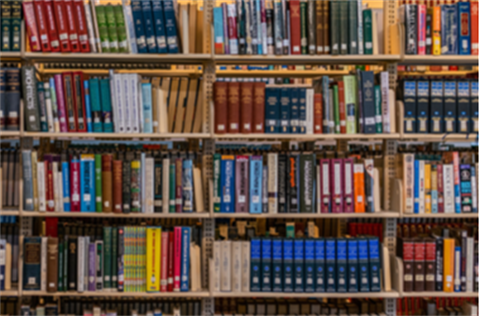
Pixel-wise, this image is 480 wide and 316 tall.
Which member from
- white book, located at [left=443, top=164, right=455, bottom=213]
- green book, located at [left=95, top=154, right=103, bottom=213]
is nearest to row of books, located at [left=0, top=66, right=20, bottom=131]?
green book, located at [left=95, top=154, right=103, bottom=213]

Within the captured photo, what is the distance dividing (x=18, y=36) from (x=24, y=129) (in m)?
0.50

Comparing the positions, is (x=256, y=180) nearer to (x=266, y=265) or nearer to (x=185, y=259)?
(x=266, y=265)

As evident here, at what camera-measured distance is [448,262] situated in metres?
2.34

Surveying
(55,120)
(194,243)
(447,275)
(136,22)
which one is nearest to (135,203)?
(194,243)

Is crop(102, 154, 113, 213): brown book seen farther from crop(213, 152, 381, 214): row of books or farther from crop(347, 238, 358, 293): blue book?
crop(347, 238, 358, 293): blue book

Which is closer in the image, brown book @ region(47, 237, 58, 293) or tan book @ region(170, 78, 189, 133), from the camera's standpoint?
brown book @ region(47, 237, 58, 293)

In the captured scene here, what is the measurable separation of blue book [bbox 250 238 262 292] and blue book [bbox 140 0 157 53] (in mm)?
1196

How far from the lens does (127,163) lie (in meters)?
2.32

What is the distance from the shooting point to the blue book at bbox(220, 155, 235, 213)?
7.64 feet

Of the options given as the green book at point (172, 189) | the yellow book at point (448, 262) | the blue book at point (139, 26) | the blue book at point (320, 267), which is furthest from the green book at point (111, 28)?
the yellow book at point (448, 262)

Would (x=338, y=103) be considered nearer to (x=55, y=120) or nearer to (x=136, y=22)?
(x=136, y=22)

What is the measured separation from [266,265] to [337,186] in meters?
0.58

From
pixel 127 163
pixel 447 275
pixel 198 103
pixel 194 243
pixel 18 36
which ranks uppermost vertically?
pixel 18 36

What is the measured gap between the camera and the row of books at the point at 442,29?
7.71 feet
